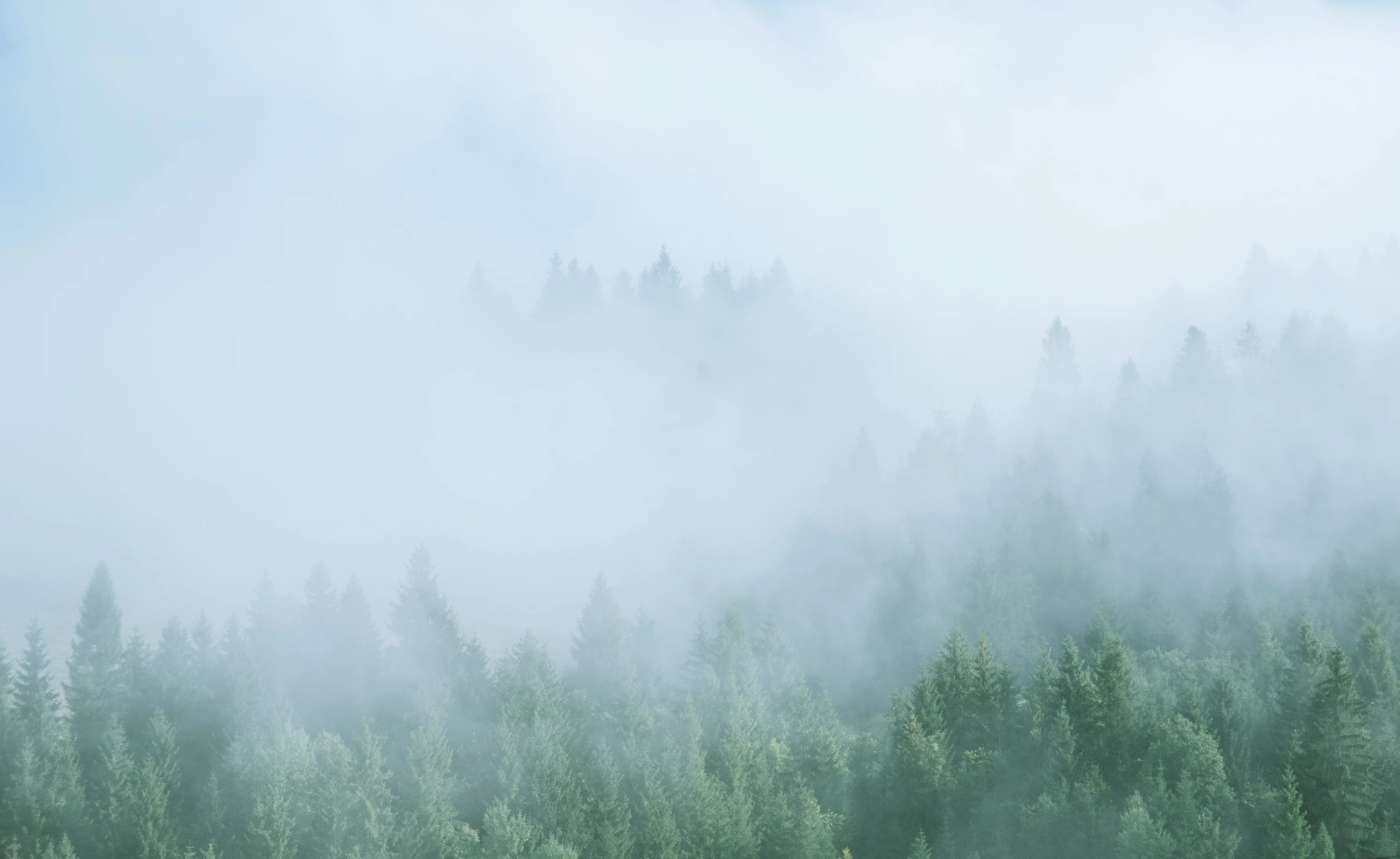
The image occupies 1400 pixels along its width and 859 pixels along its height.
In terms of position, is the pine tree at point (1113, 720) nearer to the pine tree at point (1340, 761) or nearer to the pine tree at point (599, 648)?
the pine tree at point (1340, 761)

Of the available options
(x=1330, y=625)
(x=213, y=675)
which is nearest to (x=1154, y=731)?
(x=1330, y=625)

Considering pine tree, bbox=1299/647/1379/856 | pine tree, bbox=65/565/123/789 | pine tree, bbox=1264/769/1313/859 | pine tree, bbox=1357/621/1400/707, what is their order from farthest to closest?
1. pine tree, bbox=65/565/123/789
2. pine tree, bbox=1357/621/1400/707
3. pine tree, bbox=1299/647/1379/856
4. pine tree, bbox=1264/769/1313/859

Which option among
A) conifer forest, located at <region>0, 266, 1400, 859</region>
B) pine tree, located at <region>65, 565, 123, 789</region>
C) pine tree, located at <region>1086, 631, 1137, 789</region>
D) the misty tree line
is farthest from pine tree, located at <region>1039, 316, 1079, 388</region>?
pine tree, located at <region>65, 565, 123, 789</region>

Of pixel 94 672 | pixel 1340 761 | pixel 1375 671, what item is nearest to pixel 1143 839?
pixel 1340 761

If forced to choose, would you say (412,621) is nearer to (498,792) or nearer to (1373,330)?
(498,792)

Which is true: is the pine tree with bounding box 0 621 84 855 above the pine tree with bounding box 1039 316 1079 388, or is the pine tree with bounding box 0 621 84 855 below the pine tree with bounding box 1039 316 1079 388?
below

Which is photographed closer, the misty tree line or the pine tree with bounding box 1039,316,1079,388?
the misty tree line

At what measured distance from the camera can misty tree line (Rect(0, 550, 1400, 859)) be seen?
66438mm

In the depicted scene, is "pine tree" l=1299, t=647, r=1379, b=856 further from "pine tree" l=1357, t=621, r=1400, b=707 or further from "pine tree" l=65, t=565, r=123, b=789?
"pine tree" l=65, t=565, r=123, b=789

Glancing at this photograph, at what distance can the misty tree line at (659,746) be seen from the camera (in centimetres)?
6644

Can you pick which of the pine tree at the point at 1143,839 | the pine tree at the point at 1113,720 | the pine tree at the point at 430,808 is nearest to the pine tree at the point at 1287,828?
the pine tree at the point at 1143,839

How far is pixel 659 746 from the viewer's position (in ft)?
266

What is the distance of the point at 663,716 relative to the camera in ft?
282

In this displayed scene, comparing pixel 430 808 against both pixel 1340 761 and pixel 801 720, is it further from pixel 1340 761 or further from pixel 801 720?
pixel 1340 761
